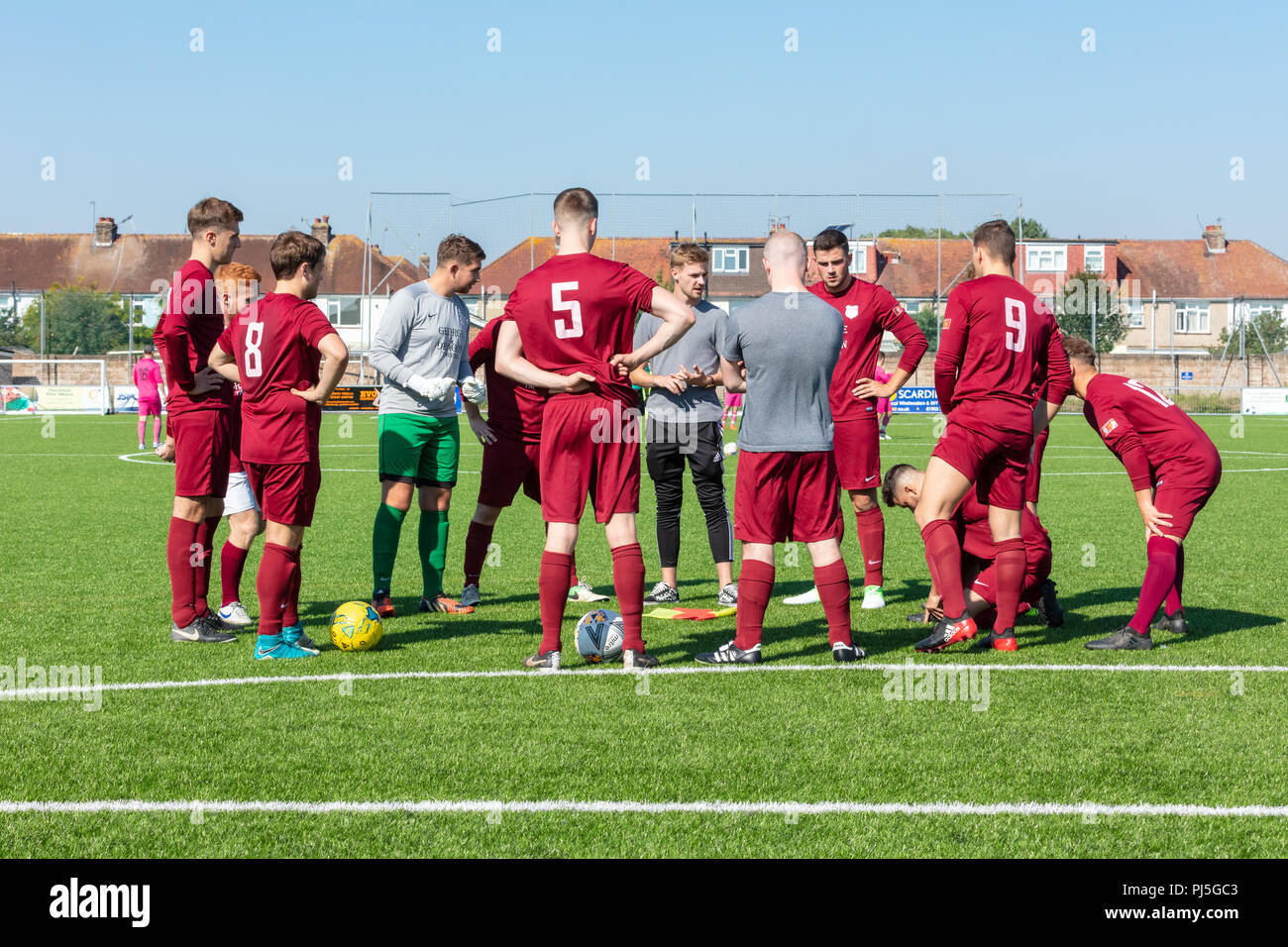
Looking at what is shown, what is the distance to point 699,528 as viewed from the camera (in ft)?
43.4

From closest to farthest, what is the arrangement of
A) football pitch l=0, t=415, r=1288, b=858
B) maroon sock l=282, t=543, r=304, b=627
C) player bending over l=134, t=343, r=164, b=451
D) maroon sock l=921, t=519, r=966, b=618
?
football pitch l=0, t=415, r=1288, b=858
maroon sock l=282, t=543, r=304, b=627
maroon sock l=921, t=519, r=966, b=618
player bending over l=134, t=343, r=164, b=451

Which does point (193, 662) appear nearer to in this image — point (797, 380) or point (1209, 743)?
point (797, 380)

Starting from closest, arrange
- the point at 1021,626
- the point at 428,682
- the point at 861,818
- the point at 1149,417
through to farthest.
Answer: the point at 861,818 < the point at 428,682 < the point at 1149,417 < the point at 1021,626

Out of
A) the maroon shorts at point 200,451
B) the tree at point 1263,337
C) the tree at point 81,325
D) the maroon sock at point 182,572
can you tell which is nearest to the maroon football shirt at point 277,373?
the maroon shorts at point 200,451

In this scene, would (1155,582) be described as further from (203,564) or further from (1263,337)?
(1263,337)

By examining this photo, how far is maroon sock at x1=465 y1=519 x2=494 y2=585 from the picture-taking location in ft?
28.9

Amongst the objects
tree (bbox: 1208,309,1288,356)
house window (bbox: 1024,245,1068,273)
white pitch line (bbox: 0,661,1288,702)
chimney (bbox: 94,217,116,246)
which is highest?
chimney (bbox: 94,217,116,246)

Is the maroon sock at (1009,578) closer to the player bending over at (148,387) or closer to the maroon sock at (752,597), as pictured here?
the maroon sock at (752,597)

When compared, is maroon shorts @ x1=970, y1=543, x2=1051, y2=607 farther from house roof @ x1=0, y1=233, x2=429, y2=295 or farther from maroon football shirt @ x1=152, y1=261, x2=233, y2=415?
house roof @ x1=0, y1=233, x2=429, y2=295

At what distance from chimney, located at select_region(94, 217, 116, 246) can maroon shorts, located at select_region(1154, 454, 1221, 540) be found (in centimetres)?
8646

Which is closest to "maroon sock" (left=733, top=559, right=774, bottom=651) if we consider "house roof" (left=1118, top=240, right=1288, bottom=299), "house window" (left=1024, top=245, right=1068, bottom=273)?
"house window" (left=1024, top=245, right=1068, bottom=273)
